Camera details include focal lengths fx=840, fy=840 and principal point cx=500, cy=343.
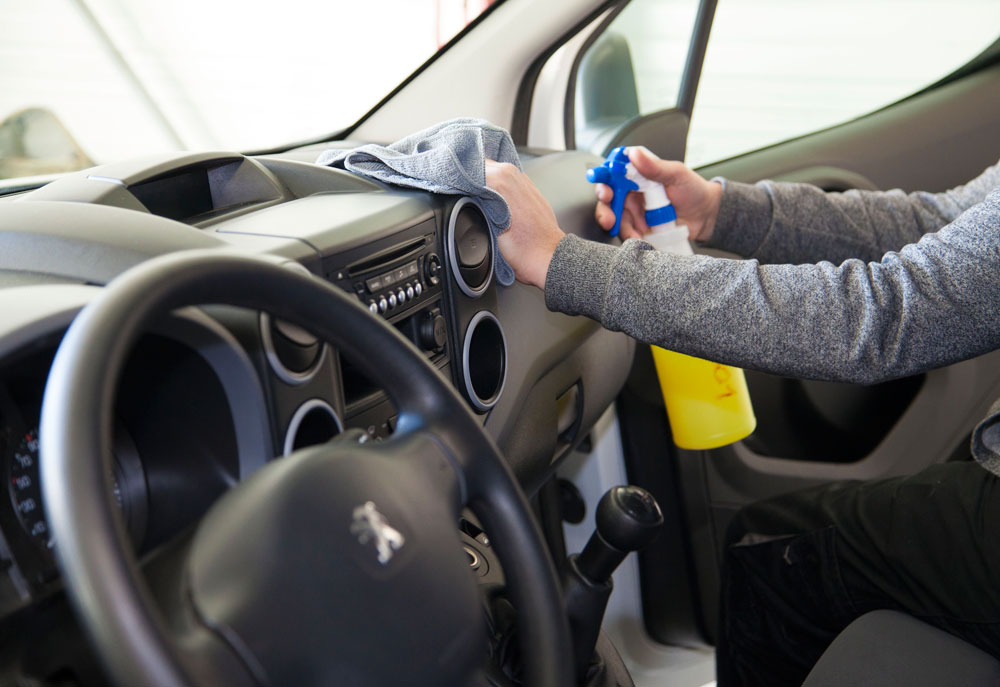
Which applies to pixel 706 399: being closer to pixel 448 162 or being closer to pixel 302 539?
pixel 448 162

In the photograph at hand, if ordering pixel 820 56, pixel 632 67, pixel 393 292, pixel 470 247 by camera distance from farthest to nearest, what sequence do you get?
pixel 820 56 → pixel 632 67 → pixel 470 247 → pixel 393 292

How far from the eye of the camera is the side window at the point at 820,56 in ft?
5.94

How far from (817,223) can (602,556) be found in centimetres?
62

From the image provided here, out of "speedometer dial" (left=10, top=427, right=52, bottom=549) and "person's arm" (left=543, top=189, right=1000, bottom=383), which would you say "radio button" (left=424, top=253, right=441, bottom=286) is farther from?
"speedometer dial" (left=10, top=427, right=52, bottom=549)

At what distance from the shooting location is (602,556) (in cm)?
79

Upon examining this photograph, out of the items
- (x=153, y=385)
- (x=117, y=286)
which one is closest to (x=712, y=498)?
(x=153, y=385)

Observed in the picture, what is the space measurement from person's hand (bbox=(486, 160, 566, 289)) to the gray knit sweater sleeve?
0.09ft

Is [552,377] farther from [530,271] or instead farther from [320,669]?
[320,669]

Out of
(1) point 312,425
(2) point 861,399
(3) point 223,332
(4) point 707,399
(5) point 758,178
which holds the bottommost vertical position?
(2) point 861,399

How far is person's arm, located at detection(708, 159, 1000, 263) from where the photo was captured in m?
1.14

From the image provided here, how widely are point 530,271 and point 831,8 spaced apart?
159 cm

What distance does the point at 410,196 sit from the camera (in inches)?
31.1

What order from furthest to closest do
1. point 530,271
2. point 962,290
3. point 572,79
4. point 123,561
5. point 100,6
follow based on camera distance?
point 100,6
point 572,79
point 530,271
point 962,290
point 123,561

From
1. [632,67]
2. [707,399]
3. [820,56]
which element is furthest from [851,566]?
[820,56]
